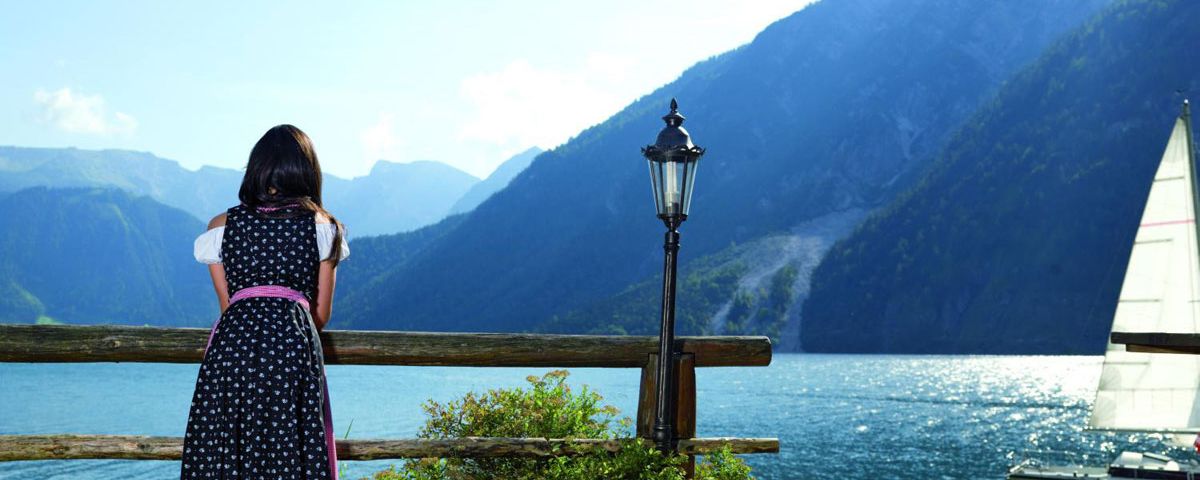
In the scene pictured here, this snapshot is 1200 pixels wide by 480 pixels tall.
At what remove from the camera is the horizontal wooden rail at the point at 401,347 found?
17.2 ft

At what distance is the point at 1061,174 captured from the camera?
16400 cm

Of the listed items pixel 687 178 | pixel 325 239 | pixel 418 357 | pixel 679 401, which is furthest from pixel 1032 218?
pixel 325 239

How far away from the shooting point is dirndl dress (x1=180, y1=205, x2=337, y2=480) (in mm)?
4297

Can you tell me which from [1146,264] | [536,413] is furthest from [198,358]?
[1146,264]

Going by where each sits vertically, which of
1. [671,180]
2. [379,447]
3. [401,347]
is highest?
[671,180]

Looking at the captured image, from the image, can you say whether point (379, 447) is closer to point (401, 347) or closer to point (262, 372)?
point (401, 347)

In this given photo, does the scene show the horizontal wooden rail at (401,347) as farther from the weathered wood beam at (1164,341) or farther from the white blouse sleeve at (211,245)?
the weathered wood beam at (1164,341)

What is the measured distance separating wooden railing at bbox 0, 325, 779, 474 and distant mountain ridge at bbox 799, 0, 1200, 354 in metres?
144

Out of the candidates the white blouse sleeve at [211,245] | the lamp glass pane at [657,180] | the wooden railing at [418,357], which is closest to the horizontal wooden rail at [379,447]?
the wooden railing at [418,357]

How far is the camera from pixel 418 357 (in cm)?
570

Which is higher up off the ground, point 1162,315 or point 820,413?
point 1162,315

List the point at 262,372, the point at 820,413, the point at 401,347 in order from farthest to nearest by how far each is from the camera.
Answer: the point at 820,413 → the point at 401,347 → the point at 262,372

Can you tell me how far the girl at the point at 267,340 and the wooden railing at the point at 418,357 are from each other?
0.94 meters

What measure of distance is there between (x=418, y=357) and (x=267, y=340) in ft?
4.82
